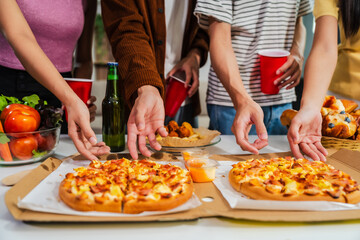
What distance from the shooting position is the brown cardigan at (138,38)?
156 centimetres

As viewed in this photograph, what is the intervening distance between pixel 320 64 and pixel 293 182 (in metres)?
0.85

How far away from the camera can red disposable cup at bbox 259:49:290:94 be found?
1.64 meters

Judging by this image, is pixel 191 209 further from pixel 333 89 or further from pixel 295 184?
pixel 333 89

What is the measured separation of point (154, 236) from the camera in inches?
31.0

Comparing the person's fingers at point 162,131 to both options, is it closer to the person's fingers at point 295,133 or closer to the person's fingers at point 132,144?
the person's fingers at point 132,144

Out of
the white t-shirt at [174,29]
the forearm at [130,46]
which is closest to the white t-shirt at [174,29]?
the white t-shirt at [174,29]

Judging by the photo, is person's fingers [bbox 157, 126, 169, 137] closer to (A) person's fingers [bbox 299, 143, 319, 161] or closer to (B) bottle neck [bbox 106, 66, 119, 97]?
(B) bottle neck [bbox 106, 66, 119, 97]

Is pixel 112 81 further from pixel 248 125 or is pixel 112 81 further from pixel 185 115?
pixel 185 115

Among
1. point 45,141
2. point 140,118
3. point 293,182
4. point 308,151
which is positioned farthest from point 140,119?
point 308,151

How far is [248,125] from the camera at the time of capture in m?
1.44

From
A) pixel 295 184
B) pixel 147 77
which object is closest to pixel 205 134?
Result: pixel 147 77

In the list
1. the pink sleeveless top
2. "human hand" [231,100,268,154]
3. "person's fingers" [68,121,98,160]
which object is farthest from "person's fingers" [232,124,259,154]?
the pink sleeveless top

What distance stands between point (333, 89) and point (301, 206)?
138cm

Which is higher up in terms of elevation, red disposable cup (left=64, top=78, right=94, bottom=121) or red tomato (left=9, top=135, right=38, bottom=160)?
red disposable cup (left=64, top=78, right=94, bottom=121)
